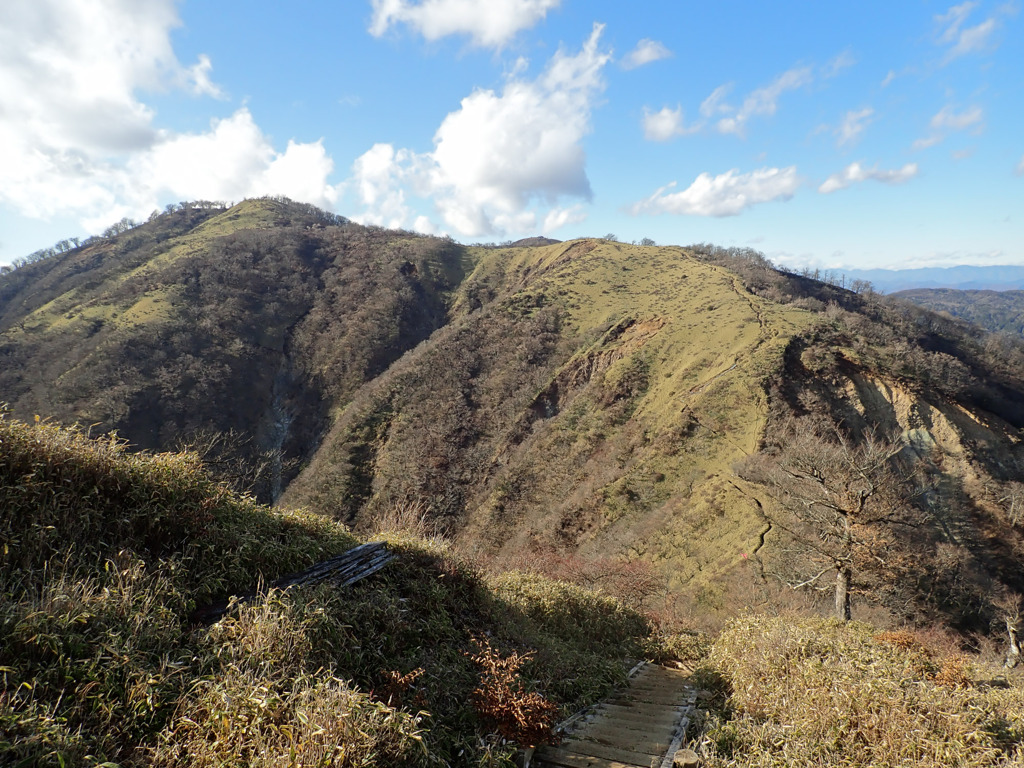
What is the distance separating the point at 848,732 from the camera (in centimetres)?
476

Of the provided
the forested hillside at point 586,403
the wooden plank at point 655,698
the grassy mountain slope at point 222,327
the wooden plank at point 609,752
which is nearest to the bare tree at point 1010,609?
the forested hillside at point 586,403

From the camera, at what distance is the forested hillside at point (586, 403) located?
1892 cm

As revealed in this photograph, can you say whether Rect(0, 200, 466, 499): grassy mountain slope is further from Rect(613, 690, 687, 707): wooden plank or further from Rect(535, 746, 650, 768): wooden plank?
Rect(535, 746, 650, 768): wooden plank

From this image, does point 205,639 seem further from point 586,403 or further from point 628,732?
point 586,403

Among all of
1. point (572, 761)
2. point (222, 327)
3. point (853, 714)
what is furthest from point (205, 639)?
point (222, 327)

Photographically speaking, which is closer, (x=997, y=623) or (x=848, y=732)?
(x=848, y=732)

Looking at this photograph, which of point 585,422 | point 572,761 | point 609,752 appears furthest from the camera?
point 585,422

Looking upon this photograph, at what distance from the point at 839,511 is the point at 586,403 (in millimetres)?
24086

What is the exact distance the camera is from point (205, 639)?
4391 millimetres

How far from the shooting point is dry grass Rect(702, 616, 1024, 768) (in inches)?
178

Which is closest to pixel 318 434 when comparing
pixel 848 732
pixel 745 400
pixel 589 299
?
pixel 589 299

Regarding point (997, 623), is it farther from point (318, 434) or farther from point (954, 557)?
point (318, 434)

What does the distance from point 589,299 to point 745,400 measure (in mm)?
31506

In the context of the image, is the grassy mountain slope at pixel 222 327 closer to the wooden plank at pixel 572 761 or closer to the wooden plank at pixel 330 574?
the wooden plank at pixel 330 574
